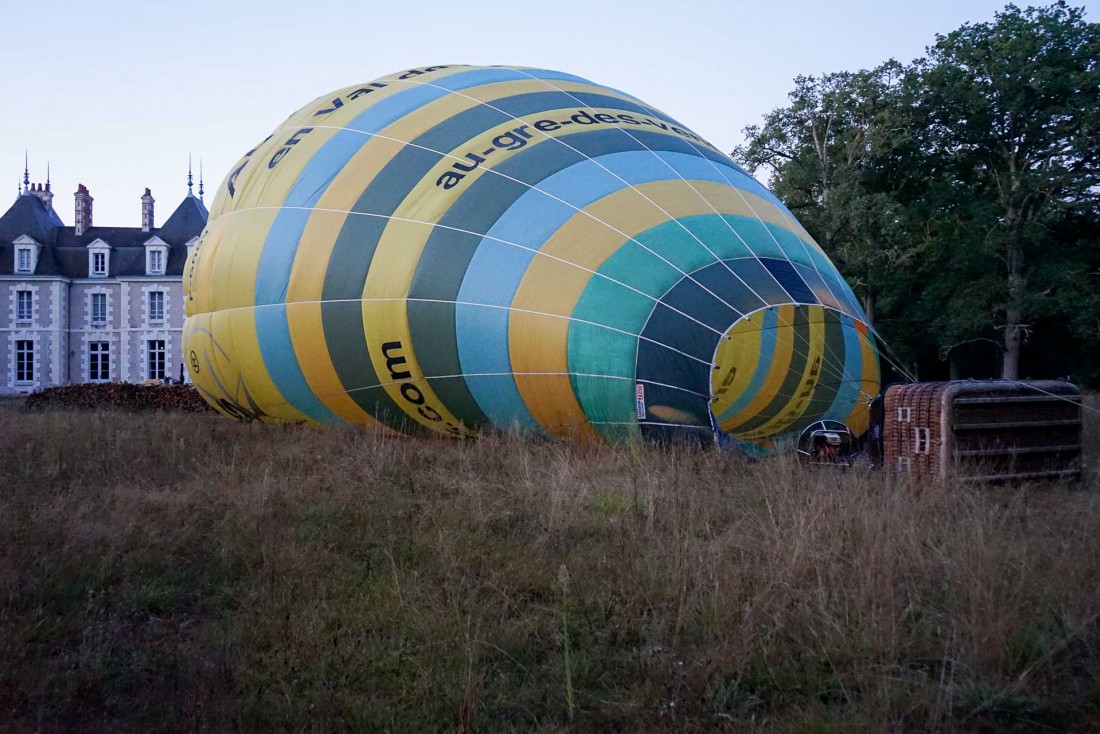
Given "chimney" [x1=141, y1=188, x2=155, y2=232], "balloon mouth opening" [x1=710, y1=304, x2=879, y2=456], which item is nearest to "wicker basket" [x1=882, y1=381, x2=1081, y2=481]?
"balloon mouth opening" [x1=710, y1=304, x2=879, y2=456]

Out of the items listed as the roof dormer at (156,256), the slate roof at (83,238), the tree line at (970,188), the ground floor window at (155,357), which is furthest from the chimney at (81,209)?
the tree line at (970,188)

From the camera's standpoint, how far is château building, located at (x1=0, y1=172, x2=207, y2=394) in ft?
128

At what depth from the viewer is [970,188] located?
80.0 feet

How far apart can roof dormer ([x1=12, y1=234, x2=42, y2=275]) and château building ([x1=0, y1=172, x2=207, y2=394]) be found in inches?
1.7

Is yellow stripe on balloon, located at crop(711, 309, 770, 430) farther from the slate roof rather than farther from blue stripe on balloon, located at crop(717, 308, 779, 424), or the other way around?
the slate roof

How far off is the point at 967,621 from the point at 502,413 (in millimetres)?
4263

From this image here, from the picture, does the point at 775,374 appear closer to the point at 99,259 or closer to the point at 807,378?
the point at 807,378

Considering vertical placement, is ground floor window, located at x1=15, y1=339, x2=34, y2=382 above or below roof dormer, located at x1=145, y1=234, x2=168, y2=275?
below

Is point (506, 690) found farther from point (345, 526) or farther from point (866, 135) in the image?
point (866, 135)

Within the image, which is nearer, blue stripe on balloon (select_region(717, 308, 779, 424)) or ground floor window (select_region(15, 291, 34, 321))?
blue stripe on balloon (select_region(717, 308, 779, 424))

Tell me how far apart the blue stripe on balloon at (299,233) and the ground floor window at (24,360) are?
36489 millimetres

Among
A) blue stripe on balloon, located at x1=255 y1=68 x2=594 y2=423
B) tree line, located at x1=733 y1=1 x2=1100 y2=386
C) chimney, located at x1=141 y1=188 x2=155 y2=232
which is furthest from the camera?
chimney, located at x1=141 y1=188 x2=155 y2=232

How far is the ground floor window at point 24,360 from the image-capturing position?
1539 inches

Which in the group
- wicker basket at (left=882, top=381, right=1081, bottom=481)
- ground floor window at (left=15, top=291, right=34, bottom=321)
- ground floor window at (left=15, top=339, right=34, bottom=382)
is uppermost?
ground floor window at (left=15, top=291, right=34, bottom=321)
